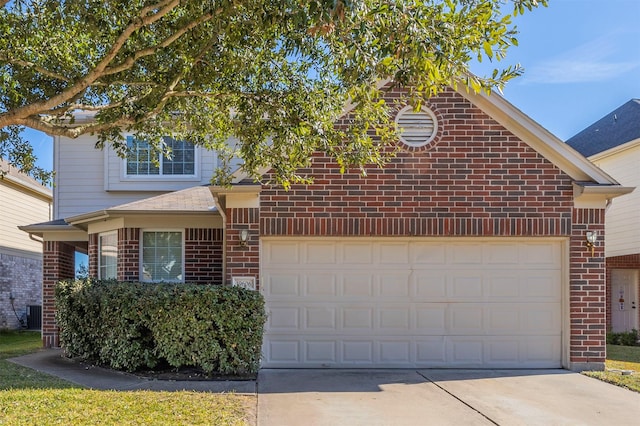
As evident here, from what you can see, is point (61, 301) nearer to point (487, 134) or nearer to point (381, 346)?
point (381, 346)

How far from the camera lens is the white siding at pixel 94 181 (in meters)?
15.3

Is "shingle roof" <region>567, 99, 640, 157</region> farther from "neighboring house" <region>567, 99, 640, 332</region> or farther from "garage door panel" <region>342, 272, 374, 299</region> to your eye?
"garage door panel" <region>342, 272, 374, 299</region>

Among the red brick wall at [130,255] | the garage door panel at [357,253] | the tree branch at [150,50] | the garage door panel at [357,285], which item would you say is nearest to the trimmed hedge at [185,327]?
the garage door panel at [357,285]

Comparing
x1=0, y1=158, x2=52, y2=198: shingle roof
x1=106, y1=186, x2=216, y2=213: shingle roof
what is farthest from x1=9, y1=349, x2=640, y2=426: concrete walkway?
x1=0, y1=158, x2=52, y2=198: shingle roof

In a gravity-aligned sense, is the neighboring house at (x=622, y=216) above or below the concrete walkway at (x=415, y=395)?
above

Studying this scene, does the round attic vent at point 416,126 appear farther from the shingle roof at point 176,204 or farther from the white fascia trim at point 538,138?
the shingle roof at point 176,204

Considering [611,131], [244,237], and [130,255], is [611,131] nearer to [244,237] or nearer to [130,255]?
[244,237]

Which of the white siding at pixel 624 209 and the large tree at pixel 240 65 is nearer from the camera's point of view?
the large tree at pixel 240 65

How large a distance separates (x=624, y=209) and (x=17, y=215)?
19.5 m

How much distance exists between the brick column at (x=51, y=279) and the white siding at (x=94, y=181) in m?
1.70

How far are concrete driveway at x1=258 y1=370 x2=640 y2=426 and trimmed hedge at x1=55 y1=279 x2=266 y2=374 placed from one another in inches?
26.9

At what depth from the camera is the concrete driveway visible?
6848 millimetres

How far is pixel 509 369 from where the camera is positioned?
9.91m

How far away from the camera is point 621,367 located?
1068cm
